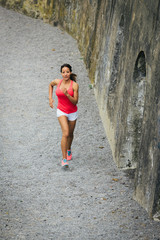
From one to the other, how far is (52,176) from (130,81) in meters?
2.46

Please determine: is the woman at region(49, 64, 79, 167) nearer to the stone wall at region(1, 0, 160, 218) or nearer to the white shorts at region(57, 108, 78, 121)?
the white shorts at region(57, 108, 78, 121)

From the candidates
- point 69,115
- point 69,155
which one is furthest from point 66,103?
point 69,155

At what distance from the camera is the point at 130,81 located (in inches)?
330

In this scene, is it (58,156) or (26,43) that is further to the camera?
(26,43)

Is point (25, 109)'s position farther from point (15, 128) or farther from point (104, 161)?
point (104, 161)

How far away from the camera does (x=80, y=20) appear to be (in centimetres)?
1678

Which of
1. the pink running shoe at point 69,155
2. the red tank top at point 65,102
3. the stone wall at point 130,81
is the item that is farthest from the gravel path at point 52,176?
the red tank top at point 65,102

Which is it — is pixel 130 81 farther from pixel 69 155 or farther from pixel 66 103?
pixel 69 155

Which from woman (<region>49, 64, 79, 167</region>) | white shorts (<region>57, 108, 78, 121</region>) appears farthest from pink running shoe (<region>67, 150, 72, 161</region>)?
white shorts (<region>57, 108, 78, 121</region>)

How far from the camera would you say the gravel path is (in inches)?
262

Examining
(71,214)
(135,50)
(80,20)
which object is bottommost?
(71,214)

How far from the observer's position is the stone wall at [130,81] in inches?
260

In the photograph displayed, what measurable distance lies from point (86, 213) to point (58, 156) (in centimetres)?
268

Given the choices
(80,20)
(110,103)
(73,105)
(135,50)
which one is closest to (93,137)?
(110,103)
